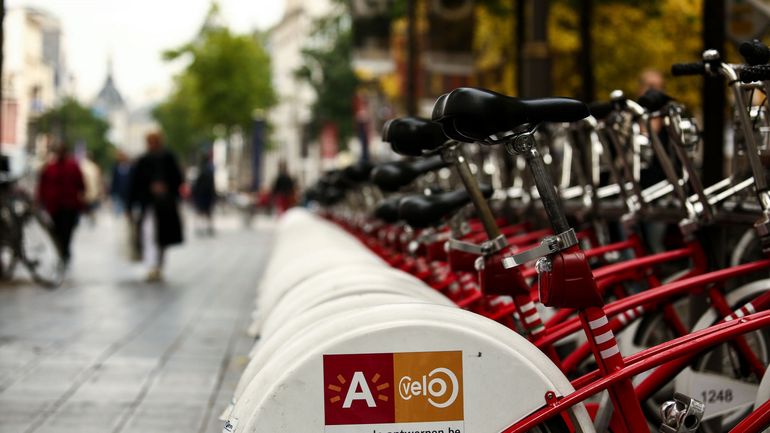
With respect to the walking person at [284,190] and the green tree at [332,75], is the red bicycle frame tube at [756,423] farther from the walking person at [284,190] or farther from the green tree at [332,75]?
the green tree at [332,75]

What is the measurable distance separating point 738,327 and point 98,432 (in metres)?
3.41

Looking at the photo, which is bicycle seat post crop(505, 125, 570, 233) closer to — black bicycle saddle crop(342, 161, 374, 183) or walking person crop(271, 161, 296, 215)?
black bicycle saddle crop(342, 161, 374, 183)

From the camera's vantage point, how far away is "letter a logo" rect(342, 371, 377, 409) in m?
3.05

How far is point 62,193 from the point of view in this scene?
16859 millimetres

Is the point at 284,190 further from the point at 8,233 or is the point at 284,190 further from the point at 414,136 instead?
the point at 414,136

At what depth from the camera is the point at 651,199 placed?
5.74 metres

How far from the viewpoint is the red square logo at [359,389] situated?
304cm

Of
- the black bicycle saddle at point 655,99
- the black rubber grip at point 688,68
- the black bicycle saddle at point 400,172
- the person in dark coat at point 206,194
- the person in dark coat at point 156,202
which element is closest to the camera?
the black rubber grip at point 688,68

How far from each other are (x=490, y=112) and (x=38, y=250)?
39.8 ft

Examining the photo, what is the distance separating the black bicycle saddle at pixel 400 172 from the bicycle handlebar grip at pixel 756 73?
1510 mm

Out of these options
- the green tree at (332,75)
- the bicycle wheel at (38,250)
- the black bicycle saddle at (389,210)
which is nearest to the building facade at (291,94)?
the green tree at (332,75)

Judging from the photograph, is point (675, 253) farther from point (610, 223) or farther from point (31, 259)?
point (31, 259)

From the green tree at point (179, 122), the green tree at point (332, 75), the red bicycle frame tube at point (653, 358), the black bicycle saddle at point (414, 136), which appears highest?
the black bicycle saddle at point (414, 136)

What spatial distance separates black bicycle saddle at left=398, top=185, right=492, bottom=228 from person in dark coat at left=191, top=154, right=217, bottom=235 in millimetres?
27694
